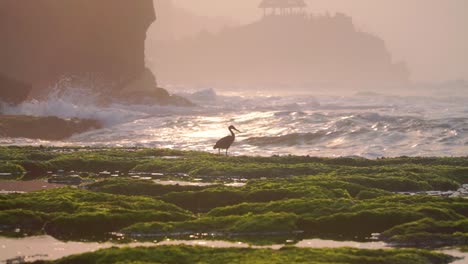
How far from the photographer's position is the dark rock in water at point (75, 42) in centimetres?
7062

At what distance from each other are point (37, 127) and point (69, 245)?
3447 centimetres

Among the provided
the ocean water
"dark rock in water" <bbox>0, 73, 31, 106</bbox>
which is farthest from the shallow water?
"dark rock in water" <bbox>0, 73, 31, 106</bbox>

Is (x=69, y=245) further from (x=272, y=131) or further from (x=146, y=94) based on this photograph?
(x=146, y=94)

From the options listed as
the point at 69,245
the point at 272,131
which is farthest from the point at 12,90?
the point at 69,245

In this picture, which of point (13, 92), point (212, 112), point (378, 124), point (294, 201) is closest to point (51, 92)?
point (13, 92)

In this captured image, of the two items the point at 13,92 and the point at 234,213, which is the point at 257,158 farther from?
the point at 13,92

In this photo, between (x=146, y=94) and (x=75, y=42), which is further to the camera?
(x=146, y=94)

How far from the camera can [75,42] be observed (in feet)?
245

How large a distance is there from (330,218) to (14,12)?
56.0m

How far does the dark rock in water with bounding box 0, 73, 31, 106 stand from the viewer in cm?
6381

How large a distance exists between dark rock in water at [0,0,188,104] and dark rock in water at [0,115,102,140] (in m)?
17.6

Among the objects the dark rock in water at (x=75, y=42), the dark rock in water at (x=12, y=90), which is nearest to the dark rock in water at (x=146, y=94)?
the dark rock in water at (x=75, y=42)

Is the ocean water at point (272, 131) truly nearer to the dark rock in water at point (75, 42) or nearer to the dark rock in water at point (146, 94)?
the dark rock in water at point (75, 42)

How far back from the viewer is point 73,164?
3206cm
